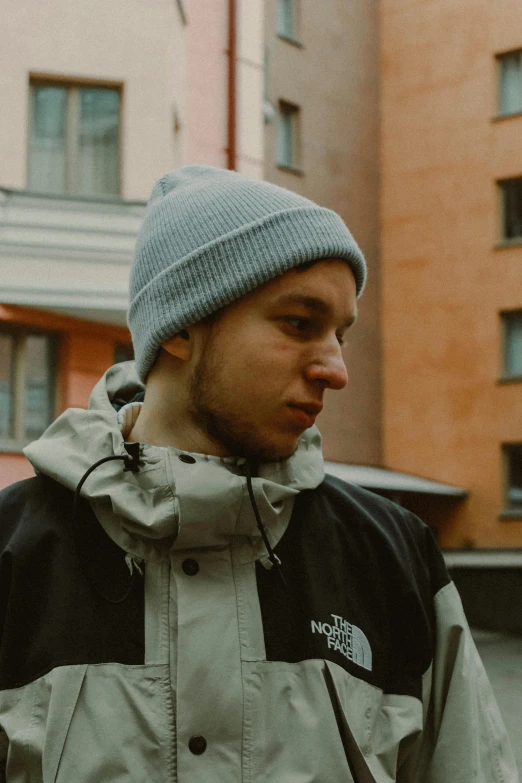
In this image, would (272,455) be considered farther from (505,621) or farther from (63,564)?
(505,621)

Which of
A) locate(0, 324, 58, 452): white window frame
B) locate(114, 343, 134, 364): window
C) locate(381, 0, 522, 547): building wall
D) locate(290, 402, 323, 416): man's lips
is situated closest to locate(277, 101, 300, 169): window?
locate(381, 0, 522, 547): building wall

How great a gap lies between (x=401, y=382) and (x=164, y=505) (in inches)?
767

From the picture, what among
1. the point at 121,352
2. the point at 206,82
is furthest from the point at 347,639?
the point at 206,82

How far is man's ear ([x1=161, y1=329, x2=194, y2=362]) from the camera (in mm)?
1757

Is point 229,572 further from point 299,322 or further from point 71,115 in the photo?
point 71,115

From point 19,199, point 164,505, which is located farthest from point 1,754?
point 19,199

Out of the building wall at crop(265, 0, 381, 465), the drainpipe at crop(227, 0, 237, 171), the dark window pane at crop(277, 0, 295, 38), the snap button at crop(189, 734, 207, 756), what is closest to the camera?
the snap button at crop(189, 734, 207, 756)

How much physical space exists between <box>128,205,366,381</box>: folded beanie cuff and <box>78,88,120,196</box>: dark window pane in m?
7.71

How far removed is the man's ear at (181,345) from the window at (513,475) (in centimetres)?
1816

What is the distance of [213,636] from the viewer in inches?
62.8

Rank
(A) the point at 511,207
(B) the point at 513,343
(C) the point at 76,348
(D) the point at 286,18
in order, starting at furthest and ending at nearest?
(A) the point at 511,207
(B) the point at 513,343
(D) the point at 286,18
(C) the point at 76,348

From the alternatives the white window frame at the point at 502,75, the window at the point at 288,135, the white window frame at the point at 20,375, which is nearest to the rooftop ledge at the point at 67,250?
the white window frame at the point at 20,375

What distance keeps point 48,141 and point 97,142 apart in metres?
0.39

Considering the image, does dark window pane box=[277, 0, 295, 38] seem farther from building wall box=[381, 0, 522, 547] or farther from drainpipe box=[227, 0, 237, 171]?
drainpipe box=[227, 0, 237, 171]
